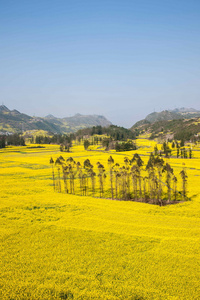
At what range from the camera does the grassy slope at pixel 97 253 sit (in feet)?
59.9

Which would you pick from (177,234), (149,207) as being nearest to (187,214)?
(149,207)

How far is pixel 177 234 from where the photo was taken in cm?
2898

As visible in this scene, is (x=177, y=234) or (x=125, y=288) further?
(x=177, y=234)

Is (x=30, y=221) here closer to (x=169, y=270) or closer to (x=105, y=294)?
(x=105, y=294)

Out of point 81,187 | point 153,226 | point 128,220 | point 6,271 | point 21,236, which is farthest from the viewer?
point 81,187

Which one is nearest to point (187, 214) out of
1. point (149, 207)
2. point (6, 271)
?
point (149, 207)

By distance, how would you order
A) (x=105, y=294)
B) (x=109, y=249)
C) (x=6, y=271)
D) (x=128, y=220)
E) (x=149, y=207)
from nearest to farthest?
(x=105, y=294) → (x=6, y=271) → (x=109, y=249) → (x=128, y=220) → (x=149, y=207)

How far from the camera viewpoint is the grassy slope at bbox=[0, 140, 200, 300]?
1827cm

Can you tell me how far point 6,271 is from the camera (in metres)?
20.5

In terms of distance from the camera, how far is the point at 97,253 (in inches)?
935

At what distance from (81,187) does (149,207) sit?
24947mm

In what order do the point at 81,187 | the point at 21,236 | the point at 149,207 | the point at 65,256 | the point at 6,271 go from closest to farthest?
the point at 6,271, the point at 65,256, the point at 21,236, the point at 149,207, the point at 81,187

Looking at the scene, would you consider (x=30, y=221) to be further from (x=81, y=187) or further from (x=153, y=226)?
(x=81, y=187)

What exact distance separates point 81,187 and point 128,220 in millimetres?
30669
